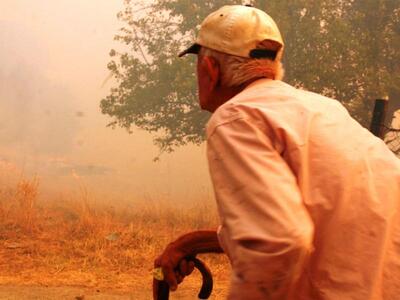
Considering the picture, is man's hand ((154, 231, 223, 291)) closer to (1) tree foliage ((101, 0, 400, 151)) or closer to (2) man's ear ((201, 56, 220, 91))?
(2) man's ear ((201, 56, 220, 91))

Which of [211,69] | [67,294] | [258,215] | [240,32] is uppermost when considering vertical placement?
[240,32]

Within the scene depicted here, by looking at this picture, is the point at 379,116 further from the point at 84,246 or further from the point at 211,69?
the point at 84,246

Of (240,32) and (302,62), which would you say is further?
(302,62)

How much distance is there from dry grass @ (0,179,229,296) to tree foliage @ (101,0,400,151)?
2452mm

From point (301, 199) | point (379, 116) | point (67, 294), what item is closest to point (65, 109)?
point (67, 294)

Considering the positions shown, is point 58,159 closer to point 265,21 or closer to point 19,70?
point 19,70

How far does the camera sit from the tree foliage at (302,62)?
9984 mm

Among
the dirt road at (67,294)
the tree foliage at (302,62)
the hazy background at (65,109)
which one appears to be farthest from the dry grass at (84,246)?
the hazy background at (65,109)

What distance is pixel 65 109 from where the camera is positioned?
50.5 metres

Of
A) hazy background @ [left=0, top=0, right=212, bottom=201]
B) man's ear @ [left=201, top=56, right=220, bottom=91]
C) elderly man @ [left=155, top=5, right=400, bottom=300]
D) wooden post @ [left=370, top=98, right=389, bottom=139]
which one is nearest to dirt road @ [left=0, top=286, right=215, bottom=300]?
wooden post @ [left=370, top=98, right=389, bottom=139]

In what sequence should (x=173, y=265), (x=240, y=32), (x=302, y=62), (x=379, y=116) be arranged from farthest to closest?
(x=302, y=62)
(x=379, y=116)
(x=173, y=265)
(x=240, y=32)

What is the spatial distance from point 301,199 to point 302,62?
9.17 metres

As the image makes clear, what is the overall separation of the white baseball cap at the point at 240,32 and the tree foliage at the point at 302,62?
8.39m

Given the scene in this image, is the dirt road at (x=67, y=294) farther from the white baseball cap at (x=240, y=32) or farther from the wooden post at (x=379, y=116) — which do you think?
the white baseball cap at (x=240, y=32)
